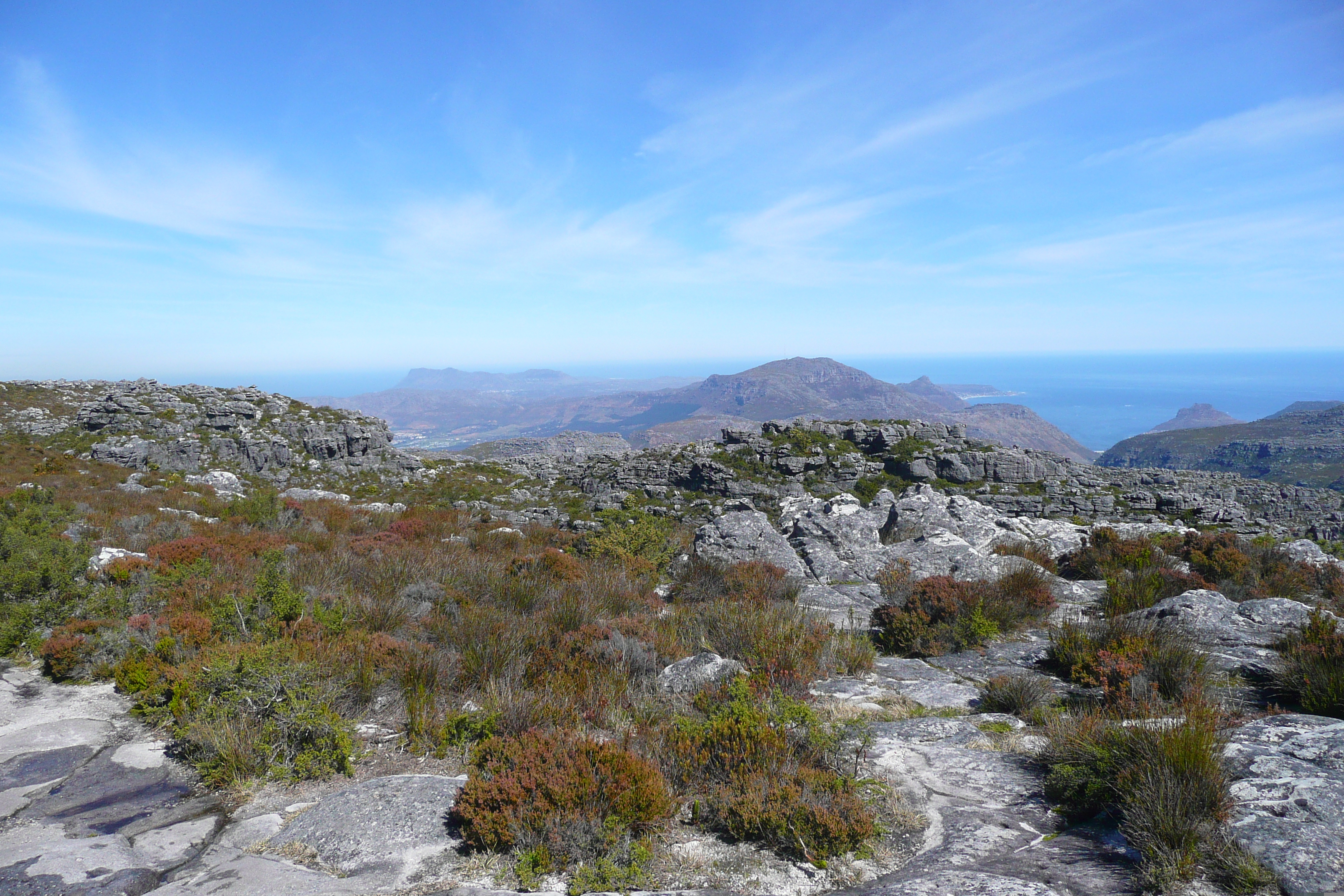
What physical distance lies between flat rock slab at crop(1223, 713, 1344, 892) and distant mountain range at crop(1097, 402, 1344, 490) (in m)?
108

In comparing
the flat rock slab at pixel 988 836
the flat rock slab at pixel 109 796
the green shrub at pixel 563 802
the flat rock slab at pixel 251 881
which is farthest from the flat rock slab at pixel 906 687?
the flat rock slab at pixel 109 796

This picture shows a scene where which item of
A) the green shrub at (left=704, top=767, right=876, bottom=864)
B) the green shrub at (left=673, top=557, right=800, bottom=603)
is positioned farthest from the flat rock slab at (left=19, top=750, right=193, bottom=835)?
the green shrub at (left=673, top=557, right=800, bottom=603)

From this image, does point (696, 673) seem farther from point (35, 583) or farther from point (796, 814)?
point (35, 583)

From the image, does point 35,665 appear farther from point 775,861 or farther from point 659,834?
point 775,861

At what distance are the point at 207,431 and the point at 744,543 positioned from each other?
3533 cm

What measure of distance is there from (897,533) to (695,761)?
11538mm

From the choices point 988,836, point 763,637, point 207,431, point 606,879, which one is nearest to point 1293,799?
point 988,836

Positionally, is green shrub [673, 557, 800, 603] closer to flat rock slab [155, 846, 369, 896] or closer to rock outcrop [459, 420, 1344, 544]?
flat rock slab [155, 846, 369, 896]

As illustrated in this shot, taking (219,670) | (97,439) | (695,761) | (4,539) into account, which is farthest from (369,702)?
(97,439)

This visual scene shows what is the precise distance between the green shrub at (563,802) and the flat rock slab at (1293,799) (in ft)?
10.9

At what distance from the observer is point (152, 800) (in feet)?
13.7

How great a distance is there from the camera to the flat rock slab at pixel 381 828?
3.51m

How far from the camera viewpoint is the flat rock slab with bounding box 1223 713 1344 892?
2.86 meters

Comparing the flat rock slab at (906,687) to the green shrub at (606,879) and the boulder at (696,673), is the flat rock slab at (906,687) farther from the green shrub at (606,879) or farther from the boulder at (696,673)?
the green shrub at (606,879)
